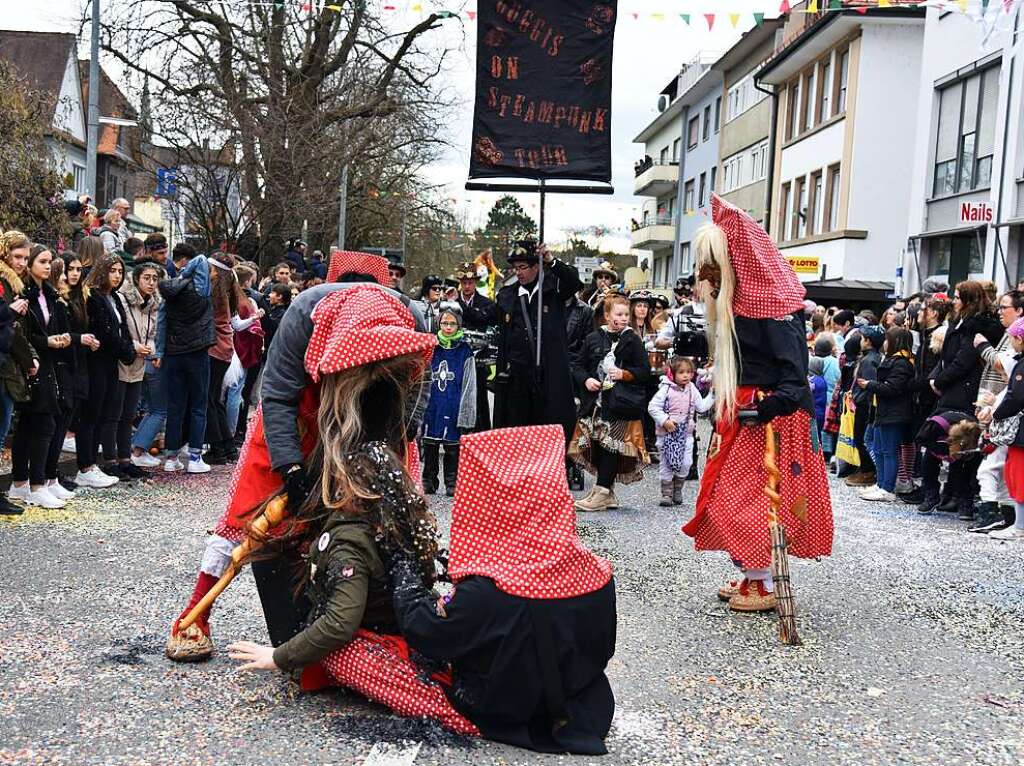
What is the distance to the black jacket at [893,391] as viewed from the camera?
402 inches

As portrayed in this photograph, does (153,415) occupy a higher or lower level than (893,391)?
lower

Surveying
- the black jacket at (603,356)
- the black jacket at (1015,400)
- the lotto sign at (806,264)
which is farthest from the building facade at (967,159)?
the black jacket at (603,356)

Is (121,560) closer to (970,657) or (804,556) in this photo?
(804,556)

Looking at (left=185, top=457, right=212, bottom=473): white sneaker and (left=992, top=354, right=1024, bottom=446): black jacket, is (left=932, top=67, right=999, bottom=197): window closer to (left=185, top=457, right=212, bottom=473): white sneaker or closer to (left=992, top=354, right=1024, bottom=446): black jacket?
(left=992, top=354, right=1024, bottom=446): black jacket

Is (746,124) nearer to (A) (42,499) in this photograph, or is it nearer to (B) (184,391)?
(B) (184,391)

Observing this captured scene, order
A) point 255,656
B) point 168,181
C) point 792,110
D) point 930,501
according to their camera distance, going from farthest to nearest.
Result: 1. point 792,110
2. point 168,181
3. point 930,501
4. point 255,656

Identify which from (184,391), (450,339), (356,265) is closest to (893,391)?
(450,339)

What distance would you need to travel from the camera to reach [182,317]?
9.70 m

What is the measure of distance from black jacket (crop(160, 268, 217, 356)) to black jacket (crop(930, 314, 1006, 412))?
654 centimetres

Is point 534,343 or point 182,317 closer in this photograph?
point 534,343

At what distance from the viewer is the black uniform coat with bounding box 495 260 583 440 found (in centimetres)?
872

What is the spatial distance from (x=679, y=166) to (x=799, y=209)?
2416 cm

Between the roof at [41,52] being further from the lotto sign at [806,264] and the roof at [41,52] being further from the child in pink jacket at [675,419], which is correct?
the child in pink jacket at [675,419]

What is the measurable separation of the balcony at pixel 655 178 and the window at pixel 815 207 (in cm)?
2543
